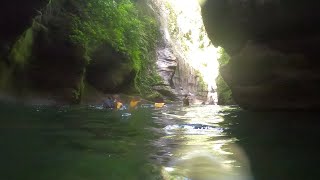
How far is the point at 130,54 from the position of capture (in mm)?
26297

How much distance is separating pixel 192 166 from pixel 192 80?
3944 cm

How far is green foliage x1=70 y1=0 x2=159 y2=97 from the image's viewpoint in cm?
2224

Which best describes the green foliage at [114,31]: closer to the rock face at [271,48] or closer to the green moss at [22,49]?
the green moss at [22,49]

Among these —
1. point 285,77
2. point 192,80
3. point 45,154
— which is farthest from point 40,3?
point 192,80

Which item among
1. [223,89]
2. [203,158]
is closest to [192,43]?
[223,89]

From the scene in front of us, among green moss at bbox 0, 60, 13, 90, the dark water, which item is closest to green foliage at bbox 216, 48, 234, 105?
green moss at bbox 0, 60, 13, 90

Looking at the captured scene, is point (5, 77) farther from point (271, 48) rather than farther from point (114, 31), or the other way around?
point (271, 48)

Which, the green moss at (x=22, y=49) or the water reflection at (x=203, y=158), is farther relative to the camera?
the green moss at (x=22, y=49)

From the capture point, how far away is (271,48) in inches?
431

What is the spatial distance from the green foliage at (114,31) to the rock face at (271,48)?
1052 centimetres

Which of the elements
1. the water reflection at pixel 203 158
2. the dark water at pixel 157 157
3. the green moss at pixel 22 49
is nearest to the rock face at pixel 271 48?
the dark water at pixel 157 157

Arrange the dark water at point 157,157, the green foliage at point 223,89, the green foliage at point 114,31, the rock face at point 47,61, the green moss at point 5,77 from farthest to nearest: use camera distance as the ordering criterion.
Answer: the green foliage at point 223,89 → the green foliage at point 114,31 → the rock face at point 47,61 → the green moss at point 5,77 → the dark water at point 157,157

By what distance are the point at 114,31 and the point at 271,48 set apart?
52.2 feet

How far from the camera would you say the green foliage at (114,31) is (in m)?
22.2
